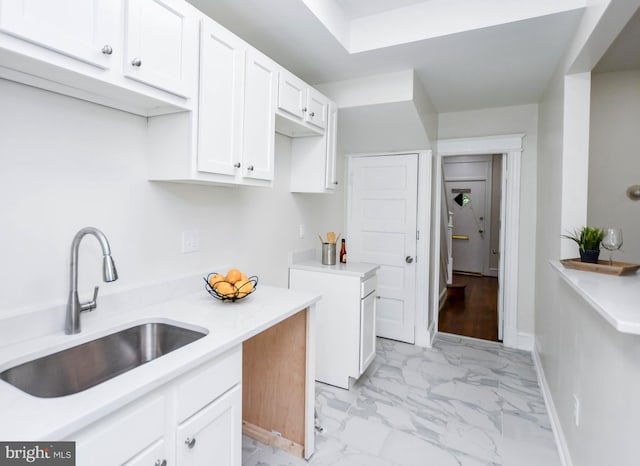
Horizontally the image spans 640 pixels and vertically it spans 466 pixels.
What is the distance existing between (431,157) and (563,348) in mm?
2070

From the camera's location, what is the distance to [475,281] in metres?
6.77

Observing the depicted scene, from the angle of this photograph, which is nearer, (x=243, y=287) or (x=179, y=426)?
(x=179, y=426)

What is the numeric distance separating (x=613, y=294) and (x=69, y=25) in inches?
80.5

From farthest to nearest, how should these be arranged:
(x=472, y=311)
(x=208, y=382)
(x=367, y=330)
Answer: (x=472, y=311) → (x=367, y=330) → (x=208, y=382)

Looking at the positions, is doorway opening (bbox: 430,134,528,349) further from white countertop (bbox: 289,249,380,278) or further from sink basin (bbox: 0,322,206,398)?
sink basin (bbox: 0,322,206,398)

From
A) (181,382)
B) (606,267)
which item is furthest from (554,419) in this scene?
(181,382)

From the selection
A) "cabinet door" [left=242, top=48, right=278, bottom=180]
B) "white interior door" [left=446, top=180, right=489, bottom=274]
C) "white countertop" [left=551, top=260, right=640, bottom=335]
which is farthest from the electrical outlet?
"white interior door" [left=446, top=180, right=489, bottom=274]

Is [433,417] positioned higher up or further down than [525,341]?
further down

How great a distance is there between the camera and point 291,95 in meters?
2.16

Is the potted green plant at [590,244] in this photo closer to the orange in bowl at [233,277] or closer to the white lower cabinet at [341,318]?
the white lower cabinet at [341,318]

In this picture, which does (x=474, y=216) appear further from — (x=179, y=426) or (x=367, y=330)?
(x=179, y=426)

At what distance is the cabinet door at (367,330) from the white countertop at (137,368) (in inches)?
34.6

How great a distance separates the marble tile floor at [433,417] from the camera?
1.93 metres

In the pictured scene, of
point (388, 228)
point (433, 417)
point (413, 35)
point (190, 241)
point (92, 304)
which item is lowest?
point (433, 417)
